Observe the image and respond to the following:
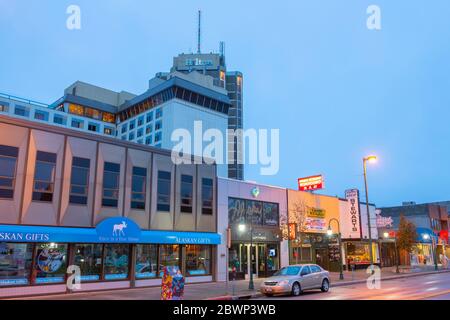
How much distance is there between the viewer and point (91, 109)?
339ft

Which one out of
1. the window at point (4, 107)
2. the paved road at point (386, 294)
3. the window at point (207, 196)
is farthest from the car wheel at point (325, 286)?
the window at point (4, 107)

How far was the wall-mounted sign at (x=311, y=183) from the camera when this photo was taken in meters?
39.5

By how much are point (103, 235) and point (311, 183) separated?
902 inches

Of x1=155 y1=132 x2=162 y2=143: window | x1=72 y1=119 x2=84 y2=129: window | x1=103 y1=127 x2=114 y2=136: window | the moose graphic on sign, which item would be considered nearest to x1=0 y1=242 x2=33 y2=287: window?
the moose graphic on sign

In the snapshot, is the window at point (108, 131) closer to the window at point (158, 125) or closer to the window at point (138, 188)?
the window at point (158, 125)

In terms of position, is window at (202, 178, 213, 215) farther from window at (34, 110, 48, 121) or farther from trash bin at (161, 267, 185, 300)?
window at (34, 110, 48, 121)

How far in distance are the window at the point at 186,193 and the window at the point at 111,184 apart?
5.18 metres

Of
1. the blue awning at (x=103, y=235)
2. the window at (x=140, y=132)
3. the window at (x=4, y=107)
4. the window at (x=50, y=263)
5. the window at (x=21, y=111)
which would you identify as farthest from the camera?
the window at (x=140, y=132)

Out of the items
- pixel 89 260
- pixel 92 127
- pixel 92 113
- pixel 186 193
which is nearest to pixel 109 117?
pixel 92 113

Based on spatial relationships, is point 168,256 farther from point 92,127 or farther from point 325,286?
point 92,127

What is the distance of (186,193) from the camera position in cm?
2972

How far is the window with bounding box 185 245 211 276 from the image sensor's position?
2936 centimetres

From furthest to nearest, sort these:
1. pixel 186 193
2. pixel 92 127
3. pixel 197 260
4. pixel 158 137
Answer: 1. pixel 92 127
2. pixel 158 137
3. pixel 197 260
4. pixel 186 193
